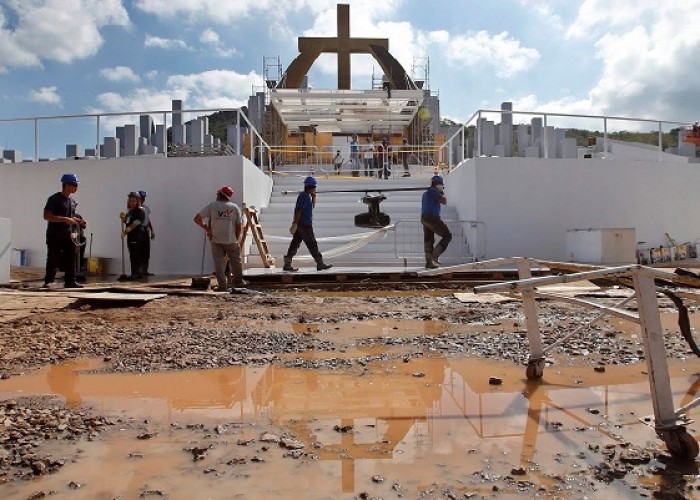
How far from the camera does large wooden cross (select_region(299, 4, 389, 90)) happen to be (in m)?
28.8

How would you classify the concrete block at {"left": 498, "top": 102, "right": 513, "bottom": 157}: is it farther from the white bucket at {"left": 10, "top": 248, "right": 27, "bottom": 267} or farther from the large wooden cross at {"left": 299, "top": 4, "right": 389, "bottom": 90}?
the white bucket at {"left": 10, "top": 248, "right": 27, "bottom": 267}

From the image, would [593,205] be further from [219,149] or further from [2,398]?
[2,398]

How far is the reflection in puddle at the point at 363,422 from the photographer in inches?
101

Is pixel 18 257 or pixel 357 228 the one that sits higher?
pixel 357 228

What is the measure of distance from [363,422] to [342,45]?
27815 mm

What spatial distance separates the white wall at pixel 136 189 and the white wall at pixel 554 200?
5.46 meters

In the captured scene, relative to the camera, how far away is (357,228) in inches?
578

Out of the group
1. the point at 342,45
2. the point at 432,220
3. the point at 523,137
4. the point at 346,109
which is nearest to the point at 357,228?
the point at 432,220

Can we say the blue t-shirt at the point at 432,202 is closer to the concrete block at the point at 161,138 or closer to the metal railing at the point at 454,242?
the metal railing at the point at 454,242

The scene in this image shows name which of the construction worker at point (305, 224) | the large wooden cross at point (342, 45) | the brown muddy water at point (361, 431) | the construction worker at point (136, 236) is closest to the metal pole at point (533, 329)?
the brown muddy water at point (361, 431)

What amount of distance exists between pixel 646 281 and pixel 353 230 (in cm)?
1181

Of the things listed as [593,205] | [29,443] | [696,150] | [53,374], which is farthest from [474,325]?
[696,150]

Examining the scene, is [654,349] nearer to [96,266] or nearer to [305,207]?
[305,207]

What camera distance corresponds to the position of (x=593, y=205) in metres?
14.2
